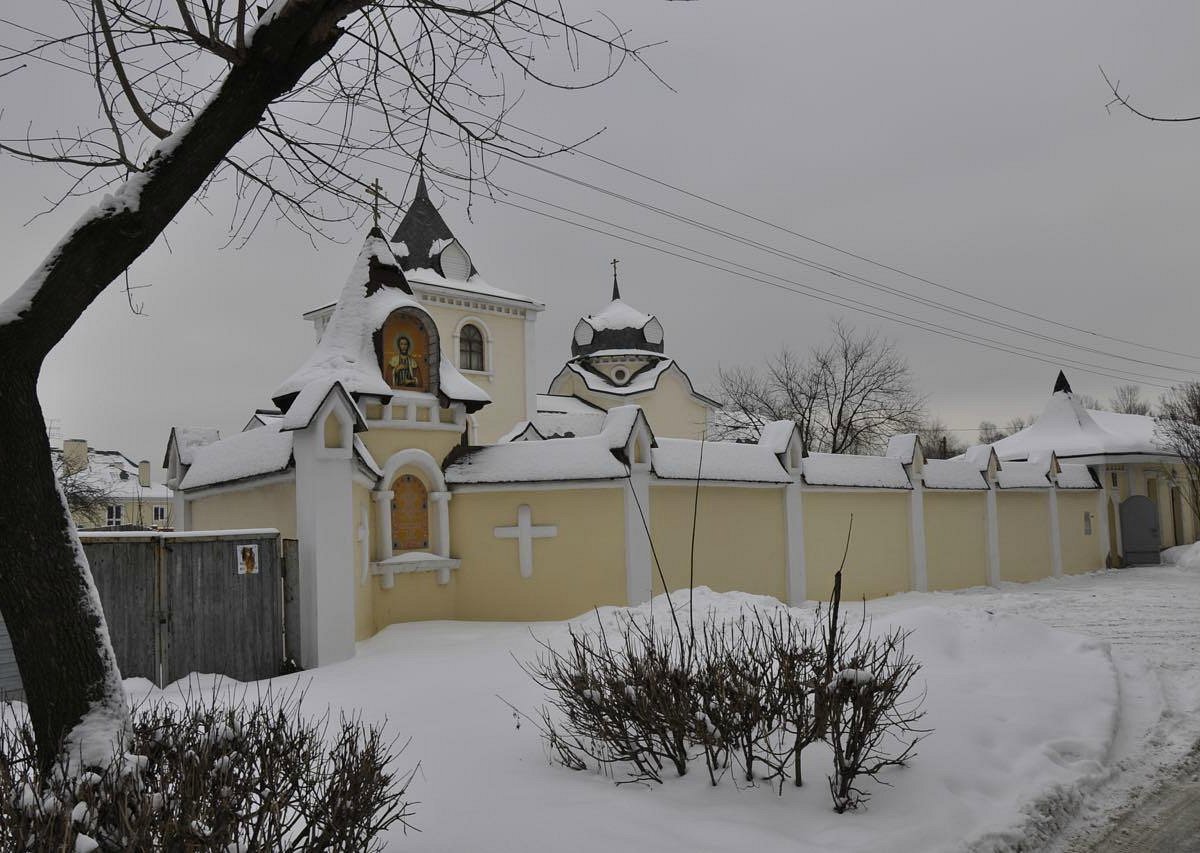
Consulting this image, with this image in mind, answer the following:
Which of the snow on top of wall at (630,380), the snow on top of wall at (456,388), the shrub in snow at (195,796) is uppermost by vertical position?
the snow on top of wall at (630,380)

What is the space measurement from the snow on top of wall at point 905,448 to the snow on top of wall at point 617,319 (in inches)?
661

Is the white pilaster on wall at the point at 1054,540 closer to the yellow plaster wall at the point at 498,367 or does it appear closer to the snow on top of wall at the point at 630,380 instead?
the snow on top of wall at the point at 630,380

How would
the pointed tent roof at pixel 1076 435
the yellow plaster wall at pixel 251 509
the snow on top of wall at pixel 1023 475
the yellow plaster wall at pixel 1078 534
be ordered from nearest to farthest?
the yellow plaster wall at pixel 251 509, the snow on top of wall at pixel 1023 475, the yellow plaster wall at pixel 1078 534, the pointed tent roof at pixel 1076 435

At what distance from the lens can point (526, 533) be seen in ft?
49.6

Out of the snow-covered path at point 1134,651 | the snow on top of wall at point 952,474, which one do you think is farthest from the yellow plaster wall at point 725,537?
the snow on top of wall at point 952,474

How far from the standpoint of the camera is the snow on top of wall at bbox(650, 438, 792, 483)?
1577 cm

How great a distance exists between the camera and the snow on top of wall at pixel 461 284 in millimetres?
28625

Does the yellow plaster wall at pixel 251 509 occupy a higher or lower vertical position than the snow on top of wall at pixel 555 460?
lower

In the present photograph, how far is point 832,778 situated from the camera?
547cm

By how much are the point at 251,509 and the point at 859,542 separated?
502 inches

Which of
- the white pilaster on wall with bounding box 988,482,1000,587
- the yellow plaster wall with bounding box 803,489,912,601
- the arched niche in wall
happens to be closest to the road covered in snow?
the arched niche in wall

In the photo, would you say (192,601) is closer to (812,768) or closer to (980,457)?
(812,768)

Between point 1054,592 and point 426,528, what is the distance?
15.5 metres

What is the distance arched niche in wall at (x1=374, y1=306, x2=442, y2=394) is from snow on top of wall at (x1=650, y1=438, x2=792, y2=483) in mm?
4042
